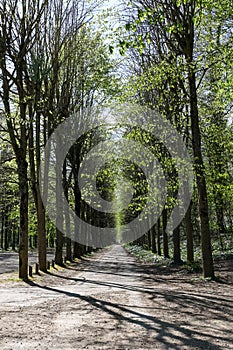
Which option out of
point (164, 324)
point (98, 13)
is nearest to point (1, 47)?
point (98, 13)

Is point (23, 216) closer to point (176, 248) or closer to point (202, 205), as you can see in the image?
point (202, 205)

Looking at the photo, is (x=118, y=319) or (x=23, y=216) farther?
(x=23, y=216)

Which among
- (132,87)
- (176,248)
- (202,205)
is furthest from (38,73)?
(176,248)

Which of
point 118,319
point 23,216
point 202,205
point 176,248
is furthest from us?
point 176,248

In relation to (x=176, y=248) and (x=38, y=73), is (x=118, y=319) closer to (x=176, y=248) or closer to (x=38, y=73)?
(x=38, y=73)

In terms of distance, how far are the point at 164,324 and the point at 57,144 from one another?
57.1 ft

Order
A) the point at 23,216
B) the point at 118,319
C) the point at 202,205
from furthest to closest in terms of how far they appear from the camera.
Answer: the point at 23,216 → the point at 202,205 → the point at 118,319

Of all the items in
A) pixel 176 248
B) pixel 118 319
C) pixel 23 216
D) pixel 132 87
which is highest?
pixel 132 87

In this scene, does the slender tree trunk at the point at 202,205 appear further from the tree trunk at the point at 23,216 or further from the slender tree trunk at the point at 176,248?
the slender tree trunk at the point at 176,248

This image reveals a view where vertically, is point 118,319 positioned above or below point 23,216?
below

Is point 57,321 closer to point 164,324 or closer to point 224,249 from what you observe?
point 164,324

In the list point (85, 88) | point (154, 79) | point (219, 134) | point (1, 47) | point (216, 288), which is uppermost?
point (85, 88)

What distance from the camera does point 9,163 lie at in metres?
26.1

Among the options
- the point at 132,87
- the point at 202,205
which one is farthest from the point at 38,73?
the point at 202,205
